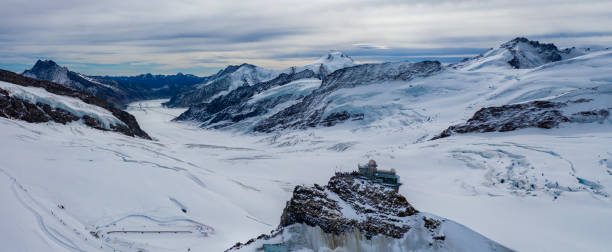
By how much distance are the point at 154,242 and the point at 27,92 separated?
69.8 metres

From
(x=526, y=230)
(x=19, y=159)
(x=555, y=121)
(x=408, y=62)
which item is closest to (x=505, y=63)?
(x=408, y=62)

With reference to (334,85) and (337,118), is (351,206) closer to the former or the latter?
(337,118)

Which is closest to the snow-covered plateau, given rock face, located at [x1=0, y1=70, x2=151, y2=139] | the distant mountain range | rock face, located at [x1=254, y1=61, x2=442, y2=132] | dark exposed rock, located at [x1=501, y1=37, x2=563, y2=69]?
rock face, located at [x1=0, y1=70, x2=151, y2=139]

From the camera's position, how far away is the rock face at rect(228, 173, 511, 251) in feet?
62.0

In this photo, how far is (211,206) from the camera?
36.1 meters

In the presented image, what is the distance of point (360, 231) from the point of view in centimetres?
1936

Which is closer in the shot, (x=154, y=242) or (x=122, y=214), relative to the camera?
(x=154, y=242)

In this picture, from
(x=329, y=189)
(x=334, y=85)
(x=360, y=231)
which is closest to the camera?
(x=360, y=231)

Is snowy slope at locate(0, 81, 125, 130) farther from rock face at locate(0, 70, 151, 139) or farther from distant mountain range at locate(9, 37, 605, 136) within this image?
distant mountain range at locate(9, 37, 605, 136)

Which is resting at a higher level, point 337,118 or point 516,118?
point 516,118

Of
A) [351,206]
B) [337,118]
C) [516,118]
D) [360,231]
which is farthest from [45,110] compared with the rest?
[516,118]

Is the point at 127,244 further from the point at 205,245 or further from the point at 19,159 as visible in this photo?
the point at 19,159

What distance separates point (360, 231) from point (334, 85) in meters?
138

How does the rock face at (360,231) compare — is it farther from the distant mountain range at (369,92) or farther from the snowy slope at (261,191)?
the distant mountain range at (369,92)
